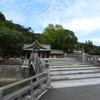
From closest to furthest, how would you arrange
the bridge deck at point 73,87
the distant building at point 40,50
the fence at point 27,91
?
the fence at point 27,91 < the bridge deck at point 73,87 < the distant building at point 40,50

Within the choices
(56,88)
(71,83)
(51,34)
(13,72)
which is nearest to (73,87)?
(71,83)

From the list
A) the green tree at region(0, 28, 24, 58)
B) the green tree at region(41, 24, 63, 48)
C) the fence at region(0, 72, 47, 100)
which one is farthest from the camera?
the green tree at region(41, 24, 63, 48)

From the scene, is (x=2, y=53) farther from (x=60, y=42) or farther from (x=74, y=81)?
(x=74, y=81)

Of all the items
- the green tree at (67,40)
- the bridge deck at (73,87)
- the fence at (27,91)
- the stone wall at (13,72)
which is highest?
the green tree at (67,40)

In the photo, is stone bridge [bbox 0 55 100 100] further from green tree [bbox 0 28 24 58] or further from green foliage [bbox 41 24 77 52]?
green foliage [bbox 41 24 77 52]

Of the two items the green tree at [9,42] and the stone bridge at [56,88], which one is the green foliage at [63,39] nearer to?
the green tree at [9,42]

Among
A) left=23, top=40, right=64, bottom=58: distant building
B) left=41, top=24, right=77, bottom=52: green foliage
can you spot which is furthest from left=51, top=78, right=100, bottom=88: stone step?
left=41, top=24, right=77, bottom=52: green foliage

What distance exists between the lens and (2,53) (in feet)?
83.0

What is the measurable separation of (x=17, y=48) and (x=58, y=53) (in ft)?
41.0

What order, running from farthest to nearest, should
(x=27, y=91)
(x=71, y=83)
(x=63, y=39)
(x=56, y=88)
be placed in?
(x=63, y=39)
(x=71, y=83)
(x=56, y=88)
(x=27, y=91)

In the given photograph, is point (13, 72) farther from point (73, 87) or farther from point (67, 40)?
point (67, 40)

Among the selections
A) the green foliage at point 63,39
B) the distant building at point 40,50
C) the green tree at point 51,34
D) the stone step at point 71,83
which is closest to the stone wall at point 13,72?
the distant building at point 40,50

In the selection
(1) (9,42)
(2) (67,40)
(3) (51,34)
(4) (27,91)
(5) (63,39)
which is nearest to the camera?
(4) (27,91)

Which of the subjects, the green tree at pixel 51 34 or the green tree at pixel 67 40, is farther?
the green tree at pixel 51 34
